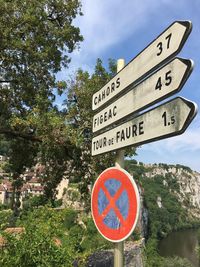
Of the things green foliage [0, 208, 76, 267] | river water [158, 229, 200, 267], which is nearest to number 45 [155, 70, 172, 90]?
green foliage [0, 208, 76, 267]

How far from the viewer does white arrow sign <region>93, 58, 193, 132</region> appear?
7.99 ft

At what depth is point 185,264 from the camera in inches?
2596

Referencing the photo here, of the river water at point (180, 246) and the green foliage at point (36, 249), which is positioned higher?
the green foliage at point (36, 249)

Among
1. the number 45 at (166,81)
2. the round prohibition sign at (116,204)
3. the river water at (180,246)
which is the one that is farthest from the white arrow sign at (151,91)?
the river water at (180,246)

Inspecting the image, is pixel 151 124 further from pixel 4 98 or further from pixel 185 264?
pixel 185 264

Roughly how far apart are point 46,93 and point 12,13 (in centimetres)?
230

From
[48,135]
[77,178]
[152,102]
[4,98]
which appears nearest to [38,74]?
[4,98]

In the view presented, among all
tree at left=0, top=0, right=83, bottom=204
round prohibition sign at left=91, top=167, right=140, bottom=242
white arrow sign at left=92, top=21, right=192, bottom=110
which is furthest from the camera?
tree at left=0, top=0, right=83, bottom=204

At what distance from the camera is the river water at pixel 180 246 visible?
98.1m

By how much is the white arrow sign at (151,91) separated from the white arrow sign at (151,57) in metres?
0.08

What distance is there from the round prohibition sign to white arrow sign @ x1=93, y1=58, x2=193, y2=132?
56 cm

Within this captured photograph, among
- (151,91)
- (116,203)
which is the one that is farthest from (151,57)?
(116,203)

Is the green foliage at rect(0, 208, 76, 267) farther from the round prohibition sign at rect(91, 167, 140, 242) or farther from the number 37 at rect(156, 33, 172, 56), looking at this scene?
the number 37 at rect(156, 33, 172, 56)

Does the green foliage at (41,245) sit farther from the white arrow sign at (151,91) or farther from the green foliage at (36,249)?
the white arrow sign at (151,91)
